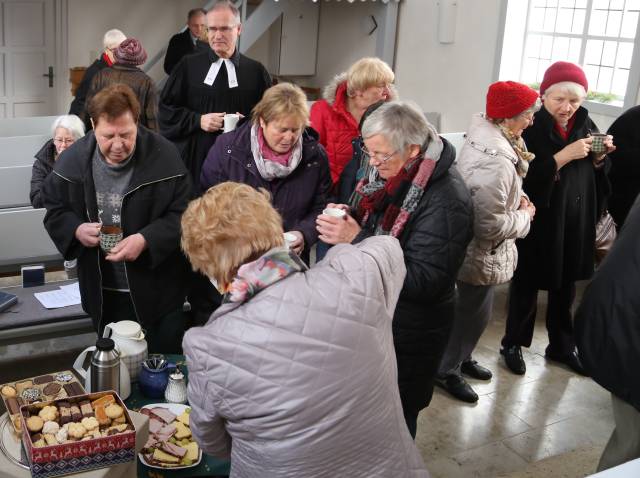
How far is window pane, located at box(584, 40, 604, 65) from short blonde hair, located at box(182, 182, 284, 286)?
235 inches

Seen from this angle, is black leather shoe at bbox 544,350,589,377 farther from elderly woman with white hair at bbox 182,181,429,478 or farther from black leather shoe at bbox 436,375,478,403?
elderly woman with white hair at bbox 182,181,429,478

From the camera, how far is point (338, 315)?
1909 mm

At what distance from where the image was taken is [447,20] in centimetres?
807

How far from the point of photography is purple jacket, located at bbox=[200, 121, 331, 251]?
3.67m

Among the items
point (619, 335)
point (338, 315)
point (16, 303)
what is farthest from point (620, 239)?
point (16, 303)

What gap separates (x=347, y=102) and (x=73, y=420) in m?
2.56

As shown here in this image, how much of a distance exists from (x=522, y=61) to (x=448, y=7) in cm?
97

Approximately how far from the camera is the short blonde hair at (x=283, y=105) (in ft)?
11.5

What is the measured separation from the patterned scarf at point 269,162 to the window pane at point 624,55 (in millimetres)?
4396

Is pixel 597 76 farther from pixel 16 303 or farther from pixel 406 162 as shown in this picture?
pixel 16 303

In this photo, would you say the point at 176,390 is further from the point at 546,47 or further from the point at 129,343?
the point at 546,47

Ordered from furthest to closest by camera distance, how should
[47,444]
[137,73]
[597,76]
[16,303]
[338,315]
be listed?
[597,76] < [137,73] < [16,303] < [47,444] < [338,315]

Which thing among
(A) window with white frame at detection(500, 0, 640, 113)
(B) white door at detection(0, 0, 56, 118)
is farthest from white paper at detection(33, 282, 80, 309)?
(B) white door at detection(0, 0, 56, 118)

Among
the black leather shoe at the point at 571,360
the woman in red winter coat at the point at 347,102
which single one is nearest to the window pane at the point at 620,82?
the black leather shoe at the point at 571,360
